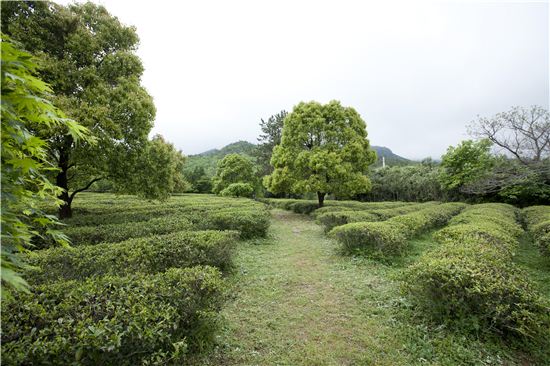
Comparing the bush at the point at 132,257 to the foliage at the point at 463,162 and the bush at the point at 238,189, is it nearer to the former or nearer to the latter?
the bush at the point at 238,189

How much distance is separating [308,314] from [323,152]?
35.2 ft

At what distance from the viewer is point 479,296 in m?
3.16

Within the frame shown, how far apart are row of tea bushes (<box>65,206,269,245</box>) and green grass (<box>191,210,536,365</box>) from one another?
242 cm

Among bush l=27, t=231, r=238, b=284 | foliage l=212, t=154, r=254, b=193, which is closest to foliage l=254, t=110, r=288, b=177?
foliage l=212, t=154, r=254, b=193

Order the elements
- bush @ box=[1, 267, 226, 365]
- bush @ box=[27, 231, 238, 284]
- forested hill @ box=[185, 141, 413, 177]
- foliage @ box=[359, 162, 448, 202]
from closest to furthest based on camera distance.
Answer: bush @ box=[1, 267, 226, 365] < bush @ box=[27, 231, 238, 284] < foliage @ box=[359, 162, 448, 202] < forested hill @ box=[185, 141, 413, 177]

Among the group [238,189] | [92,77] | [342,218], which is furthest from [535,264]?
[238,189]

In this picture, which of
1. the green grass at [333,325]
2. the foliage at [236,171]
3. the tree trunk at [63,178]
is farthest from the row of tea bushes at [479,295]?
the foliage at [236,171]

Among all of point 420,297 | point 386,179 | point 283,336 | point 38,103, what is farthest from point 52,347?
point 386,179

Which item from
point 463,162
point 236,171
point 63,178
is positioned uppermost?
point 463,162

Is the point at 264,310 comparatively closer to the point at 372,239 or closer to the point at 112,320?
the point at 112,320

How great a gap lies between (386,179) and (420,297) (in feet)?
83.6

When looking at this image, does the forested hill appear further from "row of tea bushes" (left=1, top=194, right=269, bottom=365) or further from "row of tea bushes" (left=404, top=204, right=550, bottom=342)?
"row of tea bushes" (left=404, top=204, right=550, bottom=342)

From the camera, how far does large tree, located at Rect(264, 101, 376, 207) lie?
1372cm

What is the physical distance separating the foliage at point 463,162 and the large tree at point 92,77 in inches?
888
